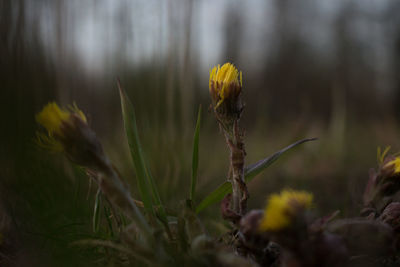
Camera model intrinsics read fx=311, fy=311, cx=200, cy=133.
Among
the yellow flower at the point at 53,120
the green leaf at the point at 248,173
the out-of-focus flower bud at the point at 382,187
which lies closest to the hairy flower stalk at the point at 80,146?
the yellow flower at the point at 53,120

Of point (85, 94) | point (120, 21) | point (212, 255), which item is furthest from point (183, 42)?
point (212, 255)

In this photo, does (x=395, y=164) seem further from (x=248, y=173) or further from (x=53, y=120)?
(x=53, y=120)

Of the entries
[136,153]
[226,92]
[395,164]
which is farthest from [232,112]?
[395,164]

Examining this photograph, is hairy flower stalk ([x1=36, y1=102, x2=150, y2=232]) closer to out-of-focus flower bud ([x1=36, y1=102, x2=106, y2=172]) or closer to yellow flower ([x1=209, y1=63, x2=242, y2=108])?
out-of-focus flower bud ([x1=36, y1=102, x2=106, y2=172])

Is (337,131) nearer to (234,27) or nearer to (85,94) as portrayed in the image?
(85,94)

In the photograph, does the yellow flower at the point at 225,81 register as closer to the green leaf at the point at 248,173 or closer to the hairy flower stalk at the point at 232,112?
the hairy flower stalk at the point at 232,112

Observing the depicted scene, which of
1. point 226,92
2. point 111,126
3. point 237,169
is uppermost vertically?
point 226,92

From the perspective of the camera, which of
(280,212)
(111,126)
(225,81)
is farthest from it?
(111,126)
